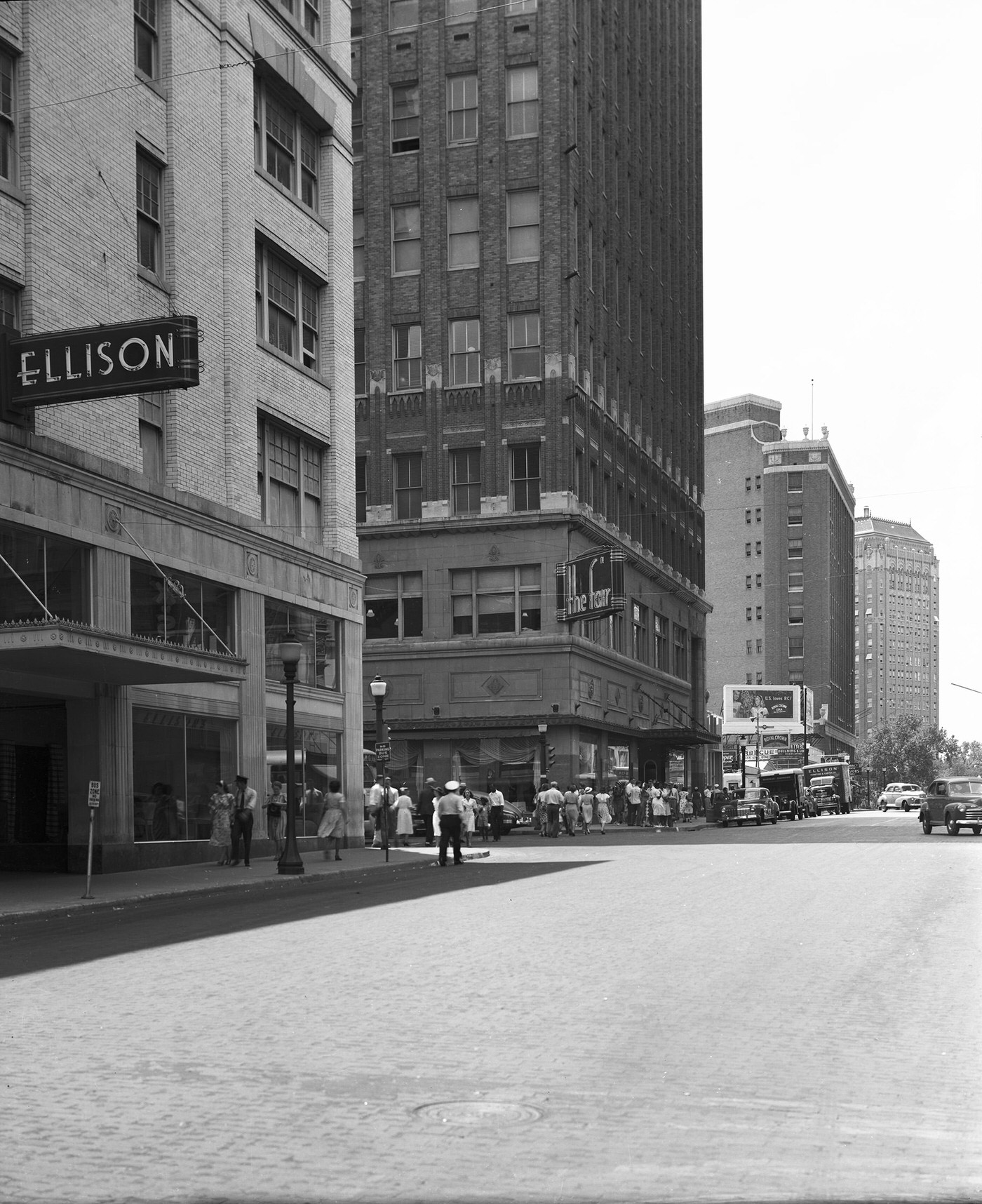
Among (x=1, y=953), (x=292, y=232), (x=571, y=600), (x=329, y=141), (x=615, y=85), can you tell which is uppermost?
(x=615, y=85)

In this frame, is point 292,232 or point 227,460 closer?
point 227,460

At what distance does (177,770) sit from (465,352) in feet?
115

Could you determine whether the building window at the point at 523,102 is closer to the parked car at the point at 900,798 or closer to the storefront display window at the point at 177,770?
the storefront display window at the point at 177,770

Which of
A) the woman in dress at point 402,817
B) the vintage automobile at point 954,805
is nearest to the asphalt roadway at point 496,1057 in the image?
the woman in dress at point 402,817

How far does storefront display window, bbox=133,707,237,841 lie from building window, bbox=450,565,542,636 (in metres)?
28.6

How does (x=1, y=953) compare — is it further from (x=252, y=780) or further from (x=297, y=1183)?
(x=252, y=780)

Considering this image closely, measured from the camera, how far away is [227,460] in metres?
33.4

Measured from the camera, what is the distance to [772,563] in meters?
181

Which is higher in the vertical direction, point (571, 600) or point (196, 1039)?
point (571, 600)

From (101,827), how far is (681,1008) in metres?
19.5

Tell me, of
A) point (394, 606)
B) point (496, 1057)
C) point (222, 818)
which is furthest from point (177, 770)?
point (394, 606)

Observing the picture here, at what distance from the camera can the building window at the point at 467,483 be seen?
62.2 m

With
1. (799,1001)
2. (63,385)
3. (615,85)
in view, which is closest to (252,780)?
(63,385)

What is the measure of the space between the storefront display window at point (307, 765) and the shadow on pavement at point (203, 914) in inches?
281
